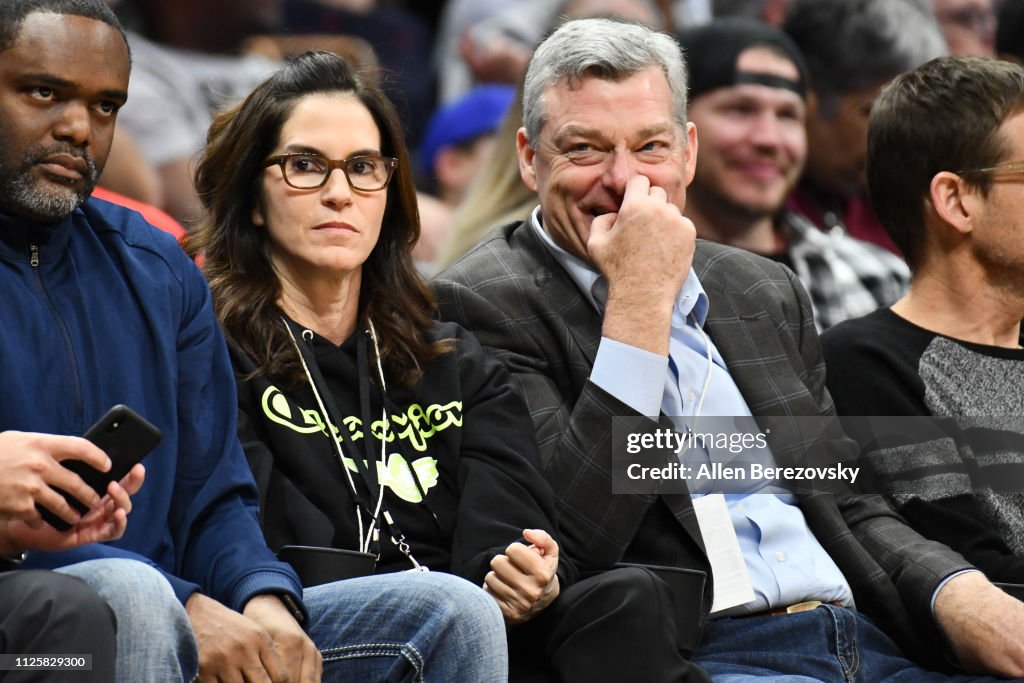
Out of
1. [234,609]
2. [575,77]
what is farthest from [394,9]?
[234,609]

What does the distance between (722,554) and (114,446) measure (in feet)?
4.30

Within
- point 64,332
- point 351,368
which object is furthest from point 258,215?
point 64,332

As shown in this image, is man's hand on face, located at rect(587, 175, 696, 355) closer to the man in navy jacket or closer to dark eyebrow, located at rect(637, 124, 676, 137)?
dark eyebrow, located at rect(637, 124, 676, 137)

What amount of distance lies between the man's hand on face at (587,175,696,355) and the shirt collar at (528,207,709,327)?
0.08 meters

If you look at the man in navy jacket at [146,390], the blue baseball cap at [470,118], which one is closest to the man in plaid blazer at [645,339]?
the man in navy jacket at [146,390]

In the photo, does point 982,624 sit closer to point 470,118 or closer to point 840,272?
point 840,272

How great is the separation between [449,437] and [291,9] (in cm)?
422

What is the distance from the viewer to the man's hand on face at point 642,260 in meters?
2.99

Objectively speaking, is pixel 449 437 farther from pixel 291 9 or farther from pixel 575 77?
pixel 291 9

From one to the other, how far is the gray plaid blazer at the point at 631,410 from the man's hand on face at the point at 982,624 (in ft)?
0.13

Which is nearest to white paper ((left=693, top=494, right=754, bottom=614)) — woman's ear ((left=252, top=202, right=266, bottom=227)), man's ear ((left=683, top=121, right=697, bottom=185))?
man's ear ((left=683, top=121, right=697, bottom=185))

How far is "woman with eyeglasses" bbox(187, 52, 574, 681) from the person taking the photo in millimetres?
2791

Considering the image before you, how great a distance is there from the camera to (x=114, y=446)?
2193 millimetres

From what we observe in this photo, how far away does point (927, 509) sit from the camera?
10.8ft
